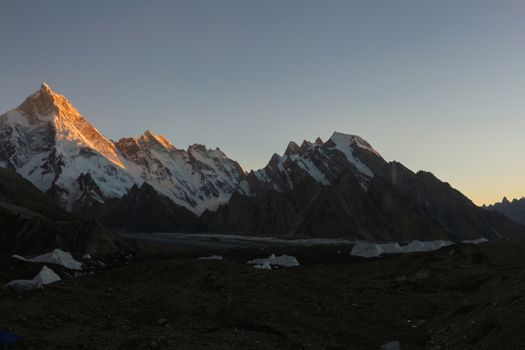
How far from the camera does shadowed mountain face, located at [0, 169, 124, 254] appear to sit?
488 feet

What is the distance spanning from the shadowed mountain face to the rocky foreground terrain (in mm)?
104744

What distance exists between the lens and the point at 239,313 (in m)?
36.1

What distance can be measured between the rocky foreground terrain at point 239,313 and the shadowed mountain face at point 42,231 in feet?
344

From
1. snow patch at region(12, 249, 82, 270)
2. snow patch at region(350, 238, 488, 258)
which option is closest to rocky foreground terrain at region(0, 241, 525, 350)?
snow patch at region(12, 249, 82, 270)

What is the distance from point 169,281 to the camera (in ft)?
159

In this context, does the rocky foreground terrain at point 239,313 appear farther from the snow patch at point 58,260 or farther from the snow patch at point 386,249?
the snow patch at point 386,249

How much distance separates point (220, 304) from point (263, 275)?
43.9 ft

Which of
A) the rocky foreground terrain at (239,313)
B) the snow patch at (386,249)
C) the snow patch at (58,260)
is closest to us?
the rocky foreground terrain at (239,313)

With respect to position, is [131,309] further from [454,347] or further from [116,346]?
[454,347]

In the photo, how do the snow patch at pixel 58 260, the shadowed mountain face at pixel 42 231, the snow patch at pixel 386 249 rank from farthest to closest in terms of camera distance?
the shadowed mountain face at pixel 42 231, the snow patch at pixel 386 249, the snow patch at pixel 58 260

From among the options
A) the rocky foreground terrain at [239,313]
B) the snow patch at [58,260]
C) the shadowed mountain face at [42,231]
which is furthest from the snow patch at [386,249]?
the rocky foreground terrain at [239,313]

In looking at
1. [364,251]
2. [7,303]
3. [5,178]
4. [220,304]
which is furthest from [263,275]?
[5,178]

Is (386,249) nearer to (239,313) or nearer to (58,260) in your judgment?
(58,260)

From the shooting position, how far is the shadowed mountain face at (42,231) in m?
149
